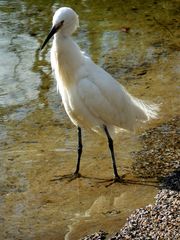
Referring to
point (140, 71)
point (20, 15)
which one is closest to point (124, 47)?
point (140, 71)

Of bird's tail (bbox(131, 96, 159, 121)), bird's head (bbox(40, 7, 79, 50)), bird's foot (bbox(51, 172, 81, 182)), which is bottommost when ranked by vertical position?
bird's foot (bbox(51, 172, 81, 182))

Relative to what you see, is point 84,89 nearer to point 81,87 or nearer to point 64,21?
point 81,87

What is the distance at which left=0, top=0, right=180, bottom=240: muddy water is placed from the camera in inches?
218

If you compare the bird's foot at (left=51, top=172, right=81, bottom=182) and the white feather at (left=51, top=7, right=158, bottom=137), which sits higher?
the white feather at (left=51, top=7, right=158, bottom=137)

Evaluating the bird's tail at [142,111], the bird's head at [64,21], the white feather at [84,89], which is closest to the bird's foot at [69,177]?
the white feather at [84,89]

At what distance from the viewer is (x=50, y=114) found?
7.62 meters

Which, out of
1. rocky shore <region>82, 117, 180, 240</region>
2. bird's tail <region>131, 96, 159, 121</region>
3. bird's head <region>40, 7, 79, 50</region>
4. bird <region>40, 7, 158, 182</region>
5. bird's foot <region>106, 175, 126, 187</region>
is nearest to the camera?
rocky shore <region>82, 117, 180, 240</region>

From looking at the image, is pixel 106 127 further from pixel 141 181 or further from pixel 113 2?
pixel 113 2

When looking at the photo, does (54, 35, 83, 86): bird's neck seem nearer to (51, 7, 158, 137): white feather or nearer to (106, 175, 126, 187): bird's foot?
(51, 7, 158, 137): white feather

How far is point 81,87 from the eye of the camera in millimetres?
5859

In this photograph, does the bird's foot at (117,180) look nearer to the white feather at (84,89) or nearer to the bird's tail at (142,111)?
the white feather at (84,89)

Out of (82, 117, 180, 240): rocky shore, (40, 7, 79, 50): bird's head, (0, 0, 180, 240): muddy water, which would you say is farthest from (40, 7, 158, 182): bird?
(82, 117, 180, 240): rocky shore

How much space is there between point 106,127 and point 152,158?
1.95 feet

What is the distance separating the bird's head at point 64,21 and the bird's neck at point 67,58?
0.08 meters
